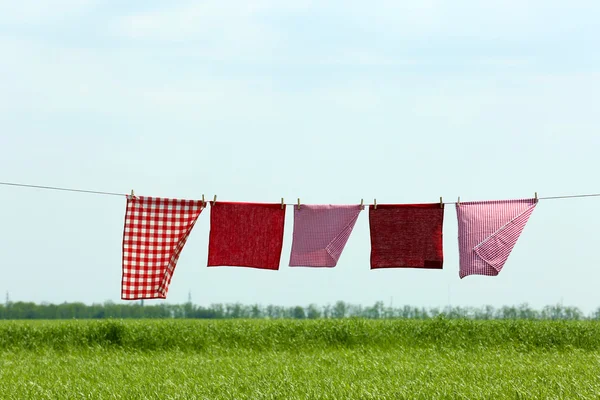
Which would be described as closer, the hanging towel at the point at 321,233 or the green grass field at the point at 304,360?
the green grass field at the point at 304,360

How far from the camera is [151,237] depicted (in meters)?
10.6


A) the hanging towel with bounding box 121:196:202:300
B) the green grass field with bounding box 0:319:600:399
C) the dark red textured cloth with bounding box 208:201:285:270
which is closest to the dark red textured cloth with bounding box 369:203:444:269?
the dark red textured cloth with bounding box 208:201:285:270

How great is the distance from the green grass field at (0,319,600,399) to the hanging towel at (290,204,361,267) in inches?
65.9

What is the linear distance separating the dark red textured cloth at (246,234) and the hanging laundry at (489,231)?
244cm

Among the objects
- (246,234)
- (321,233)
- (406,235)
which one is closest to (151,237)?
(246,234)

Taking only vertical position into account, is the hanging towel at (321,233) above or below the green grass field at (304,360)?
above

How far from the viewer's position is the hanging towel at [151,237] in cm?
1057

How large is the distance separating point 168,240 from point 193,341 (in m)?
6.80

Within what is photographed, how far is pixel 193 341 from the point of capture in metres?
17.0

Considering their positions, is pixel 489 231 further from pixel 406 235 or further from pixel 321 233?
pixel 321 233

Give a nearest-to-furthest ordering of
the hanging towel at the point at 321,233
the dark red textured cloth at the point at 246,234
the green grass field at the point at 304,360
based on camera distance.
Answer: the green grass field at the point at 304,360 < the hanging towel at the point at 321,233 < the dark red textured cloth at the point at 246,234

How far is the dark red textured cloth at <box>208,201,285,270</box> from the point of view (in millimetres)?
10742

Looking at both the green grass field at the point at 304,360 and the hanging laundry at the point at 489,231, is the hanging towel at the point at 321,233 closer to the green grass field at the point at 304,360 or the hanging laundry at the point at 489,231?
the hanging laundry at the point at 489,231

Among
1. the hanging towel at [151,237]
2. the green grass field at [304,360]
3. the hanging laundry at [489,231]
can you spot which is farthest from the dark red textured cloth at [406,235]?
the hanging towel at [151,237]
